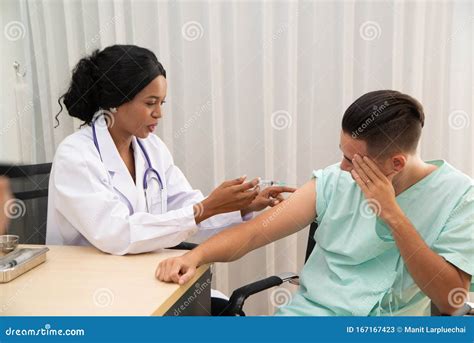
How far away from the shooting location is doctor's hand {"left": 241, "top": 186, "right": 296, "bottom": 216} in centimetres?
185

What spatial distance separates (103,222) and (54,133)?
1362mm

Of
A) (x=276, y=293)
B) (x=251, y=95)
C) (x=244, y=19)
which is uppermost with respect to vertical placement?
(x=244, y=19)

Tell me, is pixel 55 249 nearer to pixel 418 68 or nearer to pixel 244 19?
pixel 244 19

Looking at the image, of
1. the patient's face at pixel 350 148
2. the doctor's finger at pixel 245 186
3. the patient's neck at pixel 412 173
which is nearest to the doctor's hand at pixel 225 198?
the doctor's finger at pixel 245 186

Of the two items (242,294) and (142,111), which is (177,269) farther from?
(142,111)

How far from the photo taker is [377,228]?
1.50 metres

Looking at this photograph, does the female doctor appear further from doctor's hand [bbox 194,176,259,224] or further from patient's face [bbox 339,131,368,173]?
patient's face [bbox 339,131,368,173]

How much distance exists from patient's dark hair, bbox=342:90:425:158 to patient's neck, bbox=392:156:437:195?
0.09 metres

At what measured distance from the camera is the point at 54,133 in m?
2.73

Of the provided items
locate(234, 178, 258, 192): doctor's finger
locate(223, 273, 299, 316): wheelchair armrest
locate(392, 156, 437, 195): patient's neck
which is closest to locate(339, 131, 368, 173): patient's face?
locate(392, 156, 437, 195): patient's neck

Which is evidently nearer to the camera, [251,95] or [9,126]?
[251,95]

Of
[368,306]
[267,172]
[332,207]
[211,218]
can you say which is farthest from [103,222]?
[267,172]

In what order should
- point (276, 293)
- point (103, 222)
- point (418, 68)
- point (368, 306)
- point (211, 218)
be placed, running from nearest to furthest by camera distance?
point (368, 306)
point (103, 222)
point (211, 218)
point (418, 68)
point (276, 293)

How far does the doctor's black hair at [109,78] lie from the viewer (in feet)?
5.74
